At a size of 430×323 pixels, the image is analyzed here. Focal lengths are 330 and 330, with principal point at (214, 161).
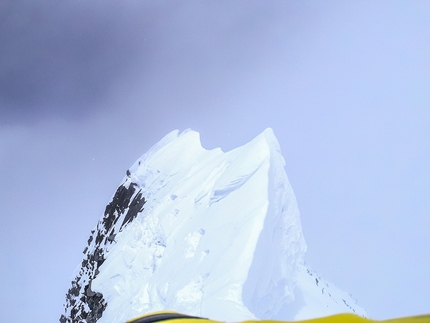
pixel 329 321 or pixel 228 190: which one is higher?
pixel 228 190

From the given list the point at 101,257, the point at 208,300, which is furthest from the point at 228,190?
the point at 101,257

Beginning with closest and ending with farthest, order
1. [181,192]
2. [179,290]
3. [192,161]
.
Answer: [179,290] < [181,192] < [192,161]

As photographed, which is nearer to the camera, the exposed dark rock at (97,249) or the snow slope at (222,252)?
the snow slope at (222,252)

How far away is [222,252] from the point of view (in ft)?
30.2

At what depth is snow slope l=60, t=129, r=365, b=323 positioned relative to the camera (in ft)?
26.8

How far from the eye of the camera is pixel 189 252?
1123cm

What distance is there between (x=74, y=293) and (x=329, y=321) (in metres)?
30.6

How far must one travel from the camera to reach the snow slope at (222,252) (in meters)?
8.16

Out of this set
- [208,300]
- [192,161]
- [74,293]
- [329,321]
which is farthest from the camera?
[74,293]

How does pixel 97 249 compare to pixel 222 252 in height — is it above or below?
above

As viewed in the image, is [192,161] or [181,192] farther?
[192,161]

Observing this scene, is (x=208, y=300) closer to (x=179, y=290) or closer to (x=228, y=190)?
(x=179, y=290)

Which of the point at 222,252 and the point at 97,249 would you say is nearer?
the point at 222,252

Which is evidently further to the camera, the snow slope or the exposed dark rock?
the exposed dark rock
